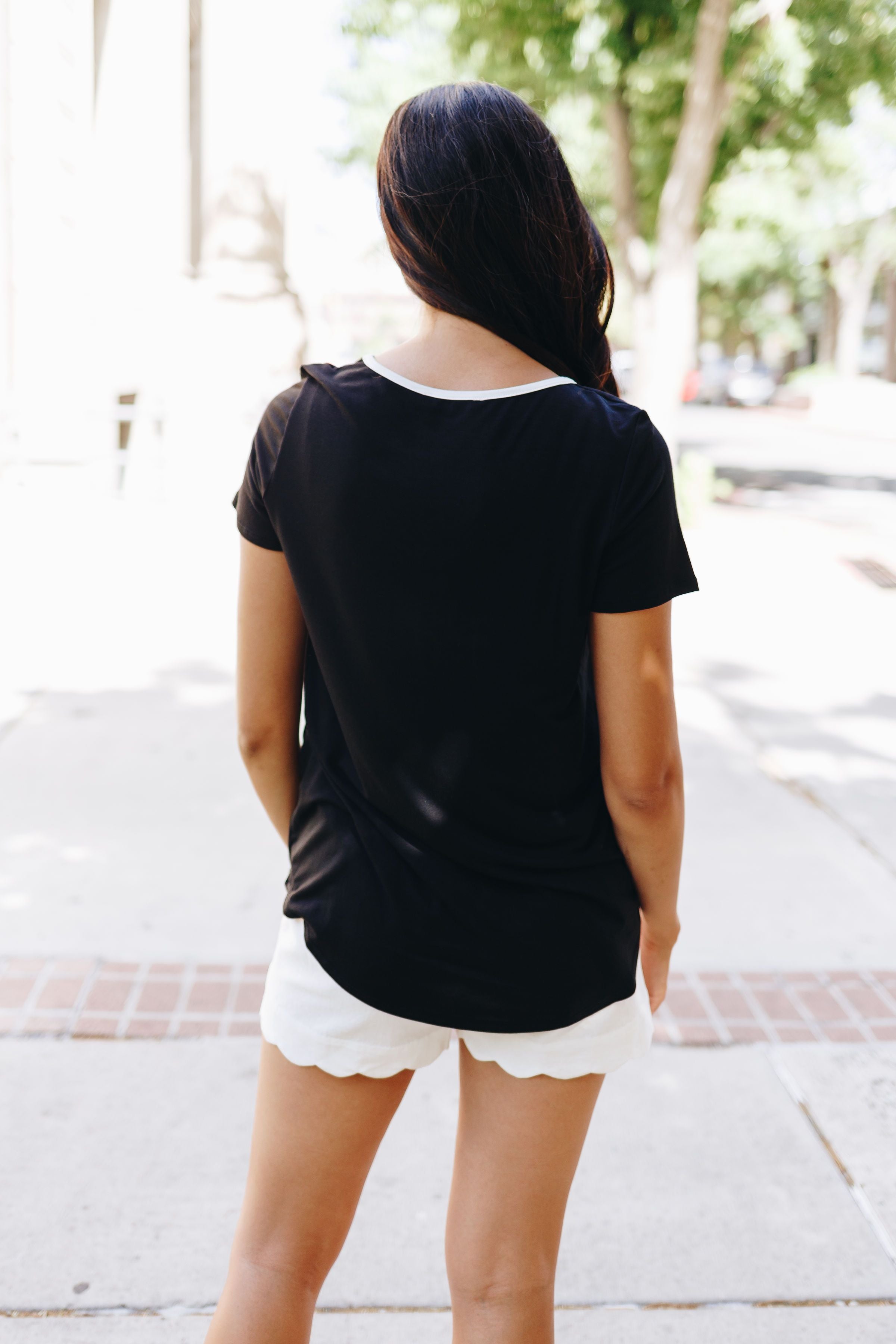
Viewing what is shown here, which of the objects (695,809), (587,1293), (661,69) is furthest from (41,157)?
(587,1293)

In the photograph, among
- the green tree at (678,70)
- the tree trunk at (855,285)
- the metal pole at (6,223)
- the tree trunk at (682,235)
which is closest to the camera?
the metal pole at (6,223)

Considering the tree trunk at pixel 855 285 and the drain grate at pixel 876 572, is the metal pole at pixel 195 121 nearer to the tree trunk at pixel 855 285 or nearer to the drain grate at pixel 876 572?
the drain grate at pixel 876 572

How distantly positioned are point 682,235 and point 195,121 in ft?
21.0

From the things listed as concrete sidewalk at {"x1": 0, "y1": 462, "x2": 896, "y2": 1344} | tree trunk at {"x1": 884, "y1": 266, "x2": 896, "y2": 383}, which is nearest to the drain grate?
concrete sidewalk at {"x1": 0, "y1": 462, "x2": 896, "y2": 1344}

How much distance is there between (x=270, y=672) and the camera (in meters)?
1.55

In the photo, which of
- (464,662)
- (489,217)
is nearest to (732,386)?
(489,217)

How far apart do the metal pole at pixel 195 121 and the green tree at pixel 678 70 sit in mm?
2504

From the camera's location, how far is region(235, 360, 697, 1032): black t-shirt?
129cm

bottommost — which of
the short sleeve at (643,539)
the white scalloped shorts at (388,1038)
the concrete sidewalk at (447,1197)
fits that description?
the concrete sidewalk at (447,1197)

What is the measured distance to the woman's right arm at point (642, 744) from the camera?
1.37 meters

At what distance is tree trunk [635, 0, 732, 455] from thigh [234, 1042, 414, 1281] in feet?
34.7

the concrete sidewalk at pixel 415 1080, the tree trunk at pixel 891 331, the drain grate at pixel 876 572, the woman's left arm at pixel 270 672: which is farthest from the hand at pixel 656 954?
the tree trunk at pixel 891 331

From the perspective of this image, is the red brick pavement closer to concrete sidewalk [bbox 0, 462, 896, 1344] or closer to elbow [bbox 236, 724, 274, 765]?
concrete sidewalk [bbox 0, 462, 896, 1344]

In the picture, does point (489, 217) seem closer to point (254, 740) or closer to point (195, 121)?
point (254, 740)
